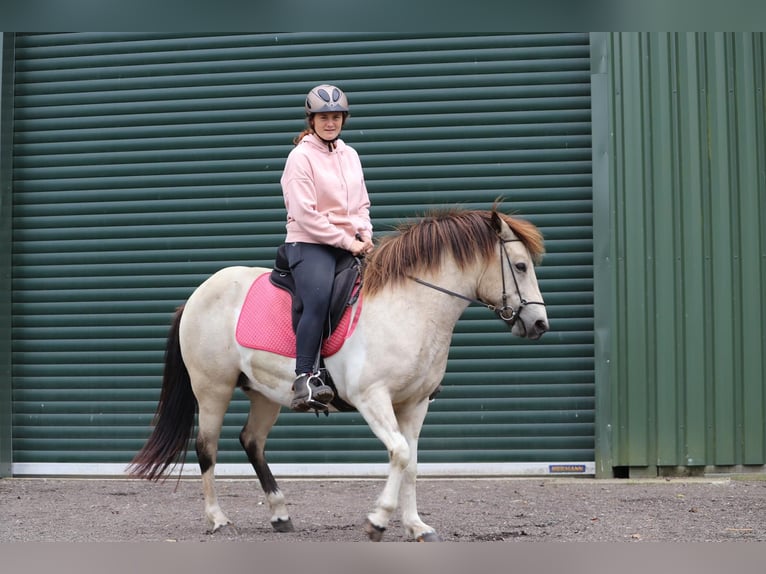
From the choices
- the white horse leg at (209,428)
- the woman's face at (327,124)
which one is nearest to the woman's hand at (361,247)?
the woman's face at (327,124)

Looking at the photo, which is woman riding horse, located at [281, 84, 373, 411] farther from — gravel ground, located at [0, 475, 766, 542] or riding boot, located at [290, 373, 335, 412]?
gravel ground, located at [0, 475, 766, 542]

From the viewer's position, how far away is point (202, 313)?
634 centimetres

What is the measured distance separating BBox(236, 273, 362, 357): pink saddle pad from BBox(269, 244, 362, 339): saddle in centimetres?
3

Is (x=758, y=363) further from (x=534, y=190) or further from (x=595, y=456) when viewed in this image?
(x=534, y=190)

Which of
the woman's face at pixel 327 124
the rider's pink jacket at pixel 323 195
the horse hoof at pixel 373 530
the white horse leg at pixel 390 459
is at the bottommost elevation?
the horse hoof at pixel 373 530

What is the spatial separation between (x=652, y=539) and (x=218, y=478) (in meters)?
4.55

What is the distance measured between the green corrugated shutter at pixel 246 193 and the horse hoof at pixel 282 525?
2.61 meters

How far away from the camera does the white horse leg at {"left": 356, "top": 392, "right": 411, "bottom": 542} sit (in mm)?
5207

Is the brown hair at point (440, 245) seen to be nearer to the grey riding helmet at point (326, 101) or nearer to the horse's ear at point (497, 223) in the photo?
the horse's ear at point (497, 223)

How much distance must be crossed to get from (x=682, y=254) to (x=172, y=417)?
457cm

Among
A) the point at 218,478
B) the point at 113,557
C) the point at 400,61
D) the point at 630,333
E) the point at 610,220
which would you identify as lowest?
the point at 218,478

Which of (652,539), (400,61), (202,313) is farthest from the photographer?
(400,61)

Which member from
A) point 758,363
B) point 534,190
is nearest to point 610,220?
point 534,190

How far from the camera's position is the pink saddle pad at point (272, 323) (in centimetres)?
556
